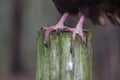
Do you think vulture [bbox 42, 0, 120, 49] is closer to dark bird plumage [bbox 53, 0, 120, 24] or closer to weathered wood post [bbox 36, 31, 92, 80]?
dark bird plumage [bbox 53, 0, 120, 24]

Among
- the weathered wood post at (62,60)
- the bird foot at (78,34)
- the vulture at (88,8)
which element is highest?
the vulture at (88,8)

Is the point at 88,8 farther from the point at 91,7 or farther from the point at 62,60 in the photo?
the point at 62,60

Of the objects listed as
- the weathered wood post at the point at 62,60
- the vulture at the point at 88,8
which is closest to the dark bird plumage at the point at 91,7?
the vulture at the point at 88,8

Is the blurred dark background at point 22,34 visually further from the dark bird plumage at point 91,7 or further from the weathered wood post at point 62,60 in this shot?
the weathered wood post at point 62,60

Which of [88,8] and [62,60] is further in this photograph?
[88,8]

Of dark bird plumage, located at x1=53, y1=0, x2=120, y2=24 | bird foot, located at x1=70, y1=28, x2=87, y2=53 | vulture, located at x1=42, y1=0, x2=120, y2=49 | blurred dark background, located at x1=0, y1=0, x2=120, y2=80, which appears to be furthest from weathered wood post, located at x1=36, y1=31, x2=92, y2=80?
blurred dark background, located at x1=0, y1=0, x2=120, y2=80

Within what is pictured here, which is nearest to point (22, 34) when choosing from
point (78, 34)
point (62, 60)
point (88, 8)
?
point (88, 8)
